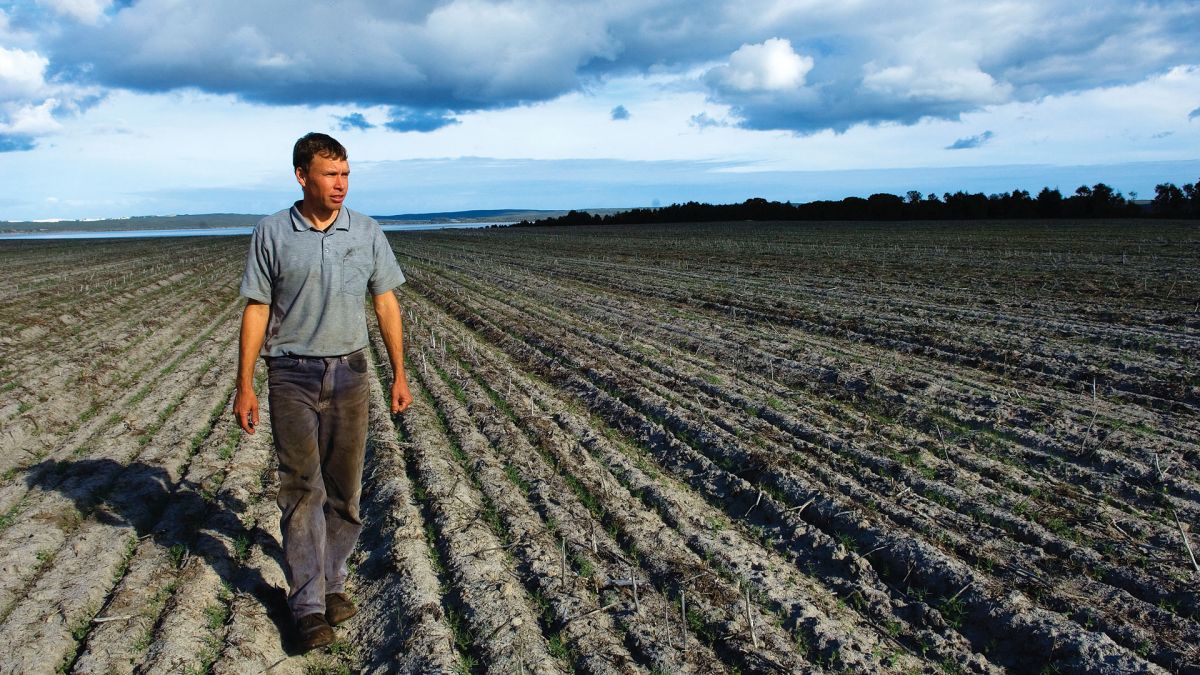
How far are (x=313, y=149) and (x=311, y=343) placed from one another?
908 millimetres

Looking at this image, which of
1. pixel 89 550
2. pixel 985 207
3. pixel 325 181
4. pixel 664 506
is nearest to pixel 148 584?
pixel 89 550

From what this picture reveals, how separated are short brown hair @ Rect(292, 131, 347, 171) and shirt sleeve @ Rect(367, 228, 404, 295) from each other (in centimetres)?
46

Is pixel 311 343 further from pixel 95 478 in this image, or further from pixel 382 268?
pixel 95 478

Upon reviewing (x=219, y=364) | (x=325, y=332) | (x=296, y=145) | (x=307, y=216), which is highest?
(x=296, y=145)

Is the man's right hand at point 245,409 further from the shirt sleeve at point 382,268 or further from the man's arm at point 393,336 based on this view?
the shirt sleeve at point 382,268

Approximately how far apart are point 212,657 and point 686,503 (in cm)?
315

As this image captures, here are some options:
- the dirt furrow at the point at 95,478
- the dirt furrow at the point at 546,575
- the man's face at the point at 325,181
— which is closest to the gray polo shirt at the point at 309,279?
the man's face at the point at 325,181

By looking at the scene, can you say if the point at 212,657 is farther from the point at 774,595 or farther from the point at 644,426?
the point at 644,426

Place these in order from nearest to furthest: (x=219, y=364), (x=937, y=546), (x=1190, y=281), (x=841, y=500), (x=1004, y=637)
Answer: (x=1004, y=637)
(x=937, y=546)
(x=841, y=500)
(x=219, y=364)
(x=1190, y=281)

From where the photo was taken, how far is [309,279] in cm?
382

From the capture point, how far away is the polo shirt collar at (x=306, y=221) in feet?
12.5

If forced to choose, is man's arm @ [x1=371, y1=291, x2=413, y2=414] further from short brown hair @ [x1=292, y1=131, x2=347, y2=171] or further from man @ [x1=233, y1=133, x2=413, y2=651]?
short brown hair @ [x1=292, y1=131, x2=347, y2=171]

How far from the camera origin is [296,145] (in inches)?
147

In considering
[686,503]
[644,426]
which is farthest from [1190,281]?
[686,503]
